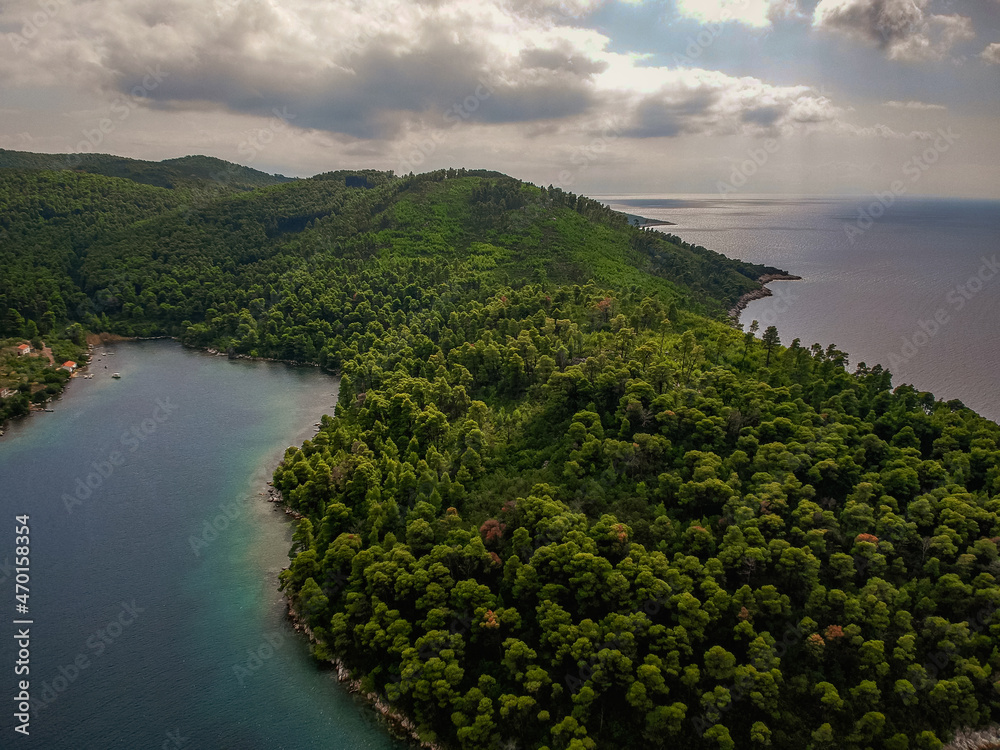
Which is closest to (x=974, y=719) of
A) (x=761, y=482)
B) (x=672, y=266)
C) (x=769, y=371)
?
(x=761, y=482)

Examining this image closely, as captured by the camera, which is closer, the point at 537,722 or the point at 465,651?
the point at 537,722

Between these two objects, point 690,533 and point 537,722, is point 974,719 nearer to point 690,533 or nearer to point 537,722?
point 690,533
